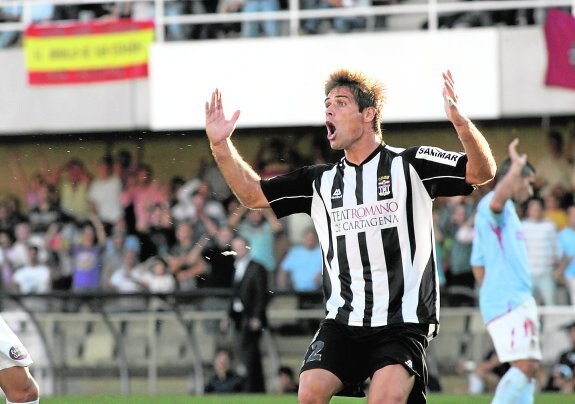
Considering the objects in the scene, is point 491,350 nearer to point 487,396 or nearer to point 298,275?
point 487,396

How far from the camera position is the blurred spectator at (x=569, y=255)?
15.4m

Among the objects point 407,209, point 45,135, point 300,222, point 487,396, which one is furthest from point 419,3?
point 407,209

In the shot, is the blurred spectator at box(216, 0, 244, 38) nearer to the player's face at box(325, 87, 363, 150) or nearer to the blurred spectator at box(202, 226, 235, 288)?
the blurred spectator at box(202, 226, 235, 288)

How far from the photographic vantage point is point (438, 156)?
7.10 m

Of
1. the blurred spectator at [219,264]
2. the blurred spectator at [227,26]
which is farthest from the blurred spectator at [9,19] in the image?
the blurred spectator at [219,264]

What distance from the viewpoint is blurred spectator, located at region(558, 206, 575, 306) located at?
50.5 ft

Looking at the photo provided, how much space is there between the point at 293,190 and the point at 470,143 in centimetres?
109

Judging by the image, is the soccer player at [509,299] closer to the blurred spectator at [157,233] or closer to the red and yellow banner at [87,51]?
the blurred spectator at [157,233]

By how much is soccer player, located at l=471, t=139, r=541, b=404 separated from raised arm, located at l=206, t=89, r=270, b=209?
345cm

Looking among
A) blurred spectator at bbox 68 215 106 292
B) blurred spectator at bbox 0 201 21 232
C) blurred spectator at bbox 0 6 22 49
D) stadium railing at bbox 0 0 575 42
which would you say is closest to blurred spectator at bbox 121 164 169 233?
blurred spectator at bbox 68 215 106 292

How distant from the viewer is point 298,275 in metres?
16.0

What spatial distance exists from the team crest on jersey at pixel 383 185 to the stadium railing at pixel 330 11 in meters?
11.4

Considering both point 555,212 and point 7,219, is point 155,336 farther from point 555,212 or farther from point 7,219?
point 555,212

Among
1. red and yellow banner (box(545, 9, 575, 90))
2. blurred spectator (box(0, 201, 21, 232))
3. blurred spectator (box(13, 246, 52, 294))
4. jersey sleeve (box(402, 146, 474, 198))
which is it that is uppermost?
red and yellow banner (box(545, 9, 575, 90))
